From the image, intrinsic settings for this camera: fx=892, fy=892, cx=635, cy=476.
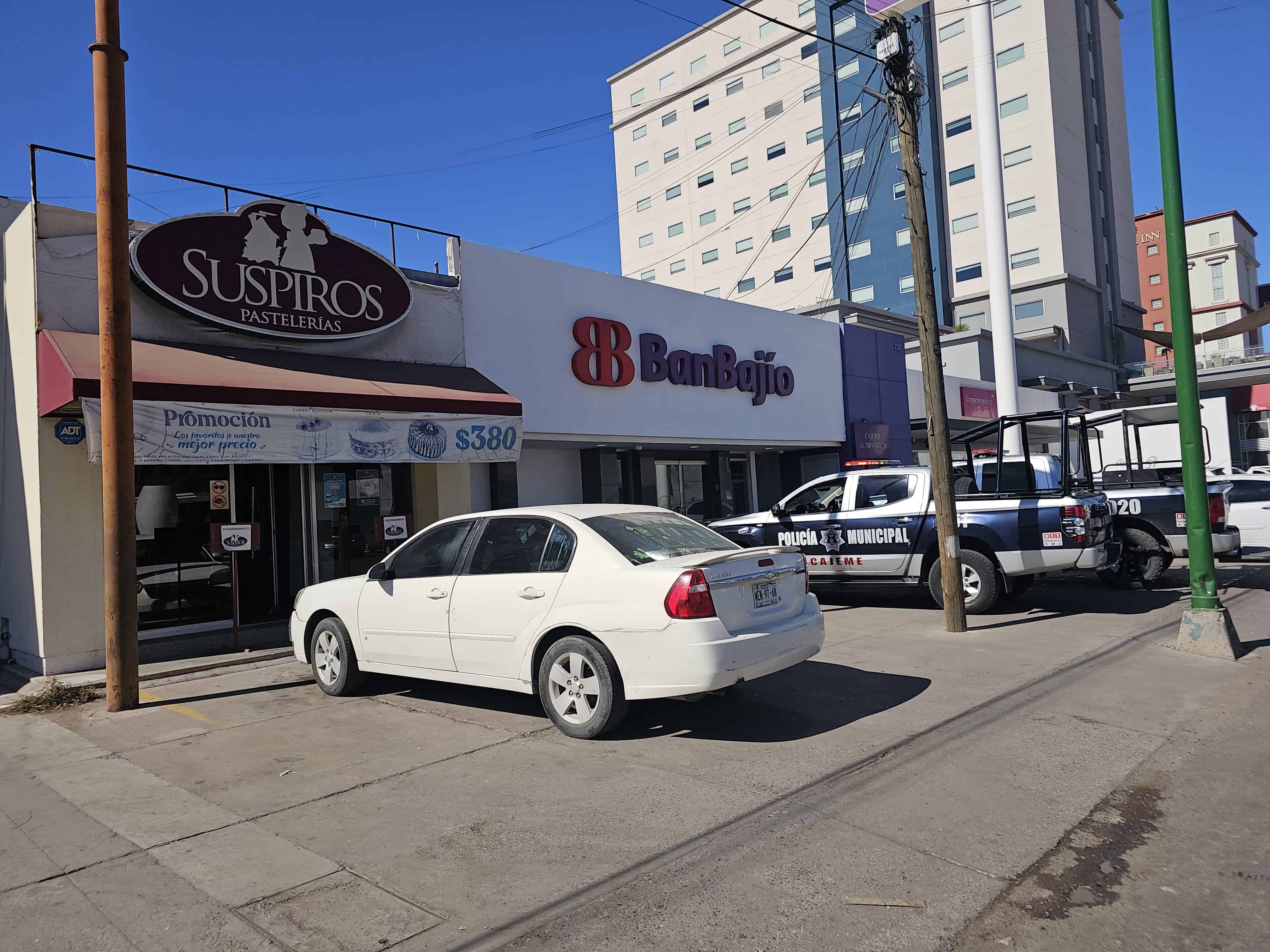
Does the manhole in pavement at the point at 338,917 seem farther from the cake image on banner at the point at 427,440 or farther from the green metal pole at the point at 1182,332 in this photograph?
the green metal pole at the point at 1182,332

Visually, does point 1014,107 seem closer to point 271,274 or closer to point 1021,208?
point 1021,208

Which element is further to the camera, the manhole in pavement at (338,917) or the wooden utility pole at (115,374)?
the wooden utility pole at (115,374)

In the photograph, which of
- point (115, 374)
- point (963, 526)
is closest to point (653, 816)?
point (115, 374)

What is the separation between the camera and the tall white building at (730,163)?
52.6 metres

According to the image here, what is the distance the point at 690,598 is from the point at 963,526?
21.1 ft

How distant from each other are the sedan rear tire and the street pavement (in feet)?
0.51

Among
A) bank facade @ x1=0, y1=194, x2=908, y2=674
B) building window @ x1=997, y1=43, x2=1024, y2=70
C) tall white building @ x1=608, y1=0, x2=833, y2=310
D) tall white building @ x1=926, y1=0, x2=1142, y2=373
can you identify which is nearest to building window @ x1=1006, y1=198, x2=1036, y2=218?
tall white building @ x1=926, y1=0, x2=1142, y2=373

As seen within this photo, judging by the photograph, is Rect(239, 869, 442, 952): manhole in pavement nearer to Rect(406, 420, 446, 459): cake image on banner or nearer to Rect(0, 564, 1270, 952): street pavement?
Rect(0, 564, 1270, 952): street pavement

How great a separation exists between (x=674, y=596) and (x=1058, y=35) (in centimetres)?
5203

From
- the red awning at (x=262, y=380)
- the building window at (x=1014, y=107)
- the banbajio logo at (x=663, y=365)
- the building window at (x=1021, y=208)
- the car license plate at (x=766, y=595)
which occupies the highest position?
the building window at (x=1014, y=107)

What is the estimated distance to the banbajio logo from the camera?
14.0m

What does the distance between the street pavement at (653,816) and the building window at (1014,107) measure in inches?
1780

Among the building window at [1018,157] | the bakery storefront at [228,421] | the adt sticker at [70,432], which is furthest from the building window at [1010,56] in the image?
the adt sticker at [70,432]

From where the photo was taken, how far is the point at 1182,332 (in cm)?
843
